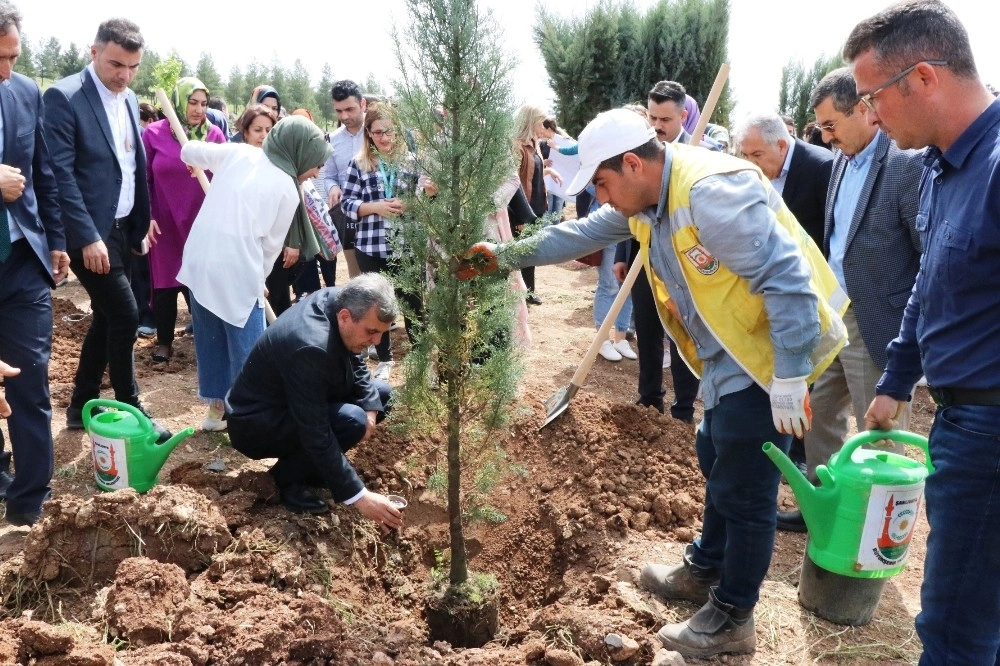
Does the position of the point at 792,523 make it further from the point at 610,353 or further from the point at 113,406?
the point at 113,406

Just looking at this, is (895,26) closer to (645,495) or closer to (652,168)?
(652,168)

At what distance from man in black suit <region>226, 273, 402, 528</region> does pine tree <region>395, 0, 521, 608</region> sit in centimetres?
47

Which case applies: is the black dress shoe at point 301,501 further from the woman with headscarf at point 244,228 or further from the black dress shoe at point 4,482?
the black dress shoe at point 4,482

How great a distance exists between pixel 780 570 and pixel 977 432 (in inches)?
75.6

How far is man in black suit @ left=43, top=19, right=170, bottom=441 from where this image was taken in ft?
14.6

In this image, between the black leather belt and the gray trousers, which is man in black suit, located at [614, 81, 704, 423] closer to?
the gray trousers

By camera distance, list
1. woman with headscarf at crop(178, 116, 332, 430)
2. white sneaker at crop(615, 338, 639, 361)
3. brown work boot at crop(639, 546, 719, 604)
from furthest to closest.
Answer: white sneaker at crop(615, 338, 639, 361) → woman with headscarf at crop(178, 116, 332, 430) → brown work boot at crop(639, 546, 719, 604)

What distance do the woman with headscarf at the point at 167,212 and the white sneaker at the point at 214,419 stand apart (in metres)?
1.53

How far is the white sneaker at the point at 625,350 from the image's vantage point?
6.90 metres

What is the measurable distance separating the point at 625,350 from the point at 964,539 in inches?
185

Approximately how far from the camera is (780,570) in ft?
12.8

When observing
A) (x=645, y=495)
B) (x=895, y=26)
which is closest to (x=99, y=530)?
(x=645, y=495)

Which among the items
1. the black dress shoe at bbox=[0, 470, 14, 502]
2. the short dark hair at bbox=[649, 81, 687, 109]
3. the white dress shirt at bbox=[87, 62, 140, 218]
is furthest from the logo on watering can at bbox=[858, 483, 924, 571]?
the white dress shirt at bbox=[87, 62, 140, 218]

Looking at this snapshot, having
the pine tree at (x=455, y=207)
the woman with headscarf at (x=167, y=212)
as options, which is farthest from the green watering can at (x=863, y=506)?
the woman with headscarf at (x=167, y=212)
